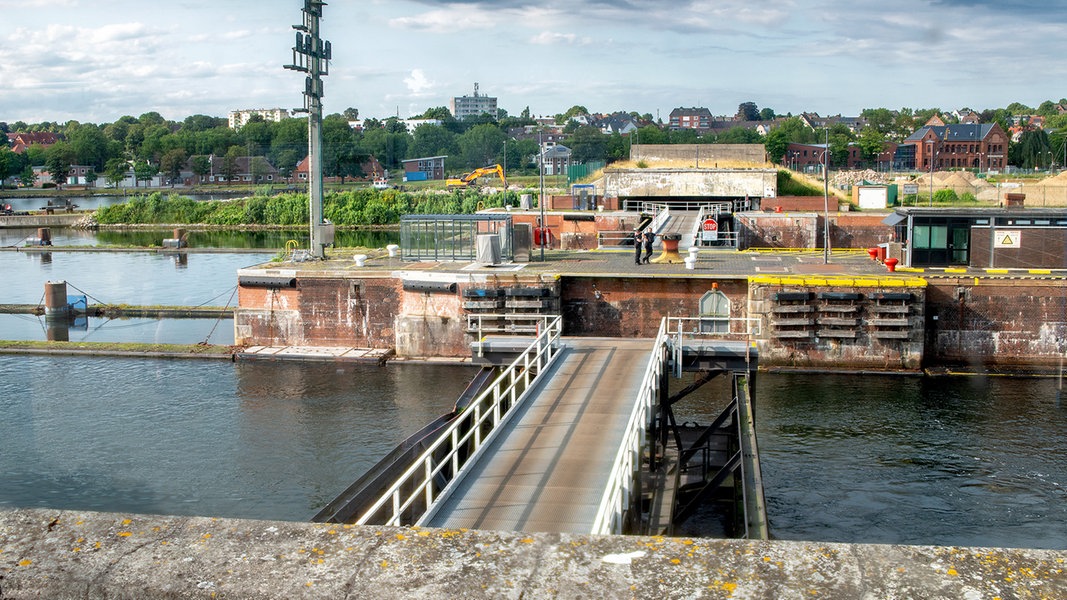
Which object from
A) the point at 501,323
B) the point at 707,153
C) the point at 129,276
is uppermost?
the point at 707,153

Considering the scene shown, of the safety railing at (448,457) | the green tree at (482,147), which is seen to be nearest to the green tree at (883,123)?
the green tree at (482,147)

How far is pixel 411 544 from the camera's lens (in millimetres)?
4930

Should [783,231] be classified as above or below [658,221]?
below

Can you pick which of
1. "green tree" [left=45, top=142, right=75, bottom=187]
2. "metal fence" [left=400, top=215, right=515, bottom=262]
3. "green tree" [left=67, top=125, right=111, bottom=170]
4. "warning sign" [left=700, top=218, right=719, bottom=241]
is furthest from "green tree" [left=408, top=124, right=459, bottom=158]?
"metal fence" [left=400, top=215, right=515, bottom=262]

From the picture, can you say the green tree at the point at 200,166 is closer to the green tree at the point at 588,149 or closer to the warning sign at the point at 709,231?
the green tree at the point at 588,149

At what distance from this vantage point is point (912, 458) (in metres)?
24.0

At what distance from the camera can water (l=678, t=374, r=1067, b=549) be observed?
20.0 meters

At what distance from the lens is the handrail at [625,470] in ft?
34.9

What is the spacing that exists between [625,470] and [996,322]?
941 inches

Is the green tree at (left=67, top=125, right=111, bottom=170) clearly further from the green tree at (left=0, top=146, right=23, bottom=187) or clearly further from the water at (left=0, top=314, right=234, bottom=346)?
the water at (left=0, top=314, right=234, bottom=346)

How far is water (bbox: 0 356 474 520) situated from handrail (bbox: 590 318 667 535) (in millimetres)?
7827

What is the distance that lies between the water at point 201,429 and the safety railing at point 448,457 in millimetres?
4091

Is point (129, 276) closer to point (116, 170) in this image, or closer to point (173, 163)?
point (116, 170)

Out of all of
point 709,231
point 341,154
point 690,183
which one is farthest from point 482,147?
point 709,231
